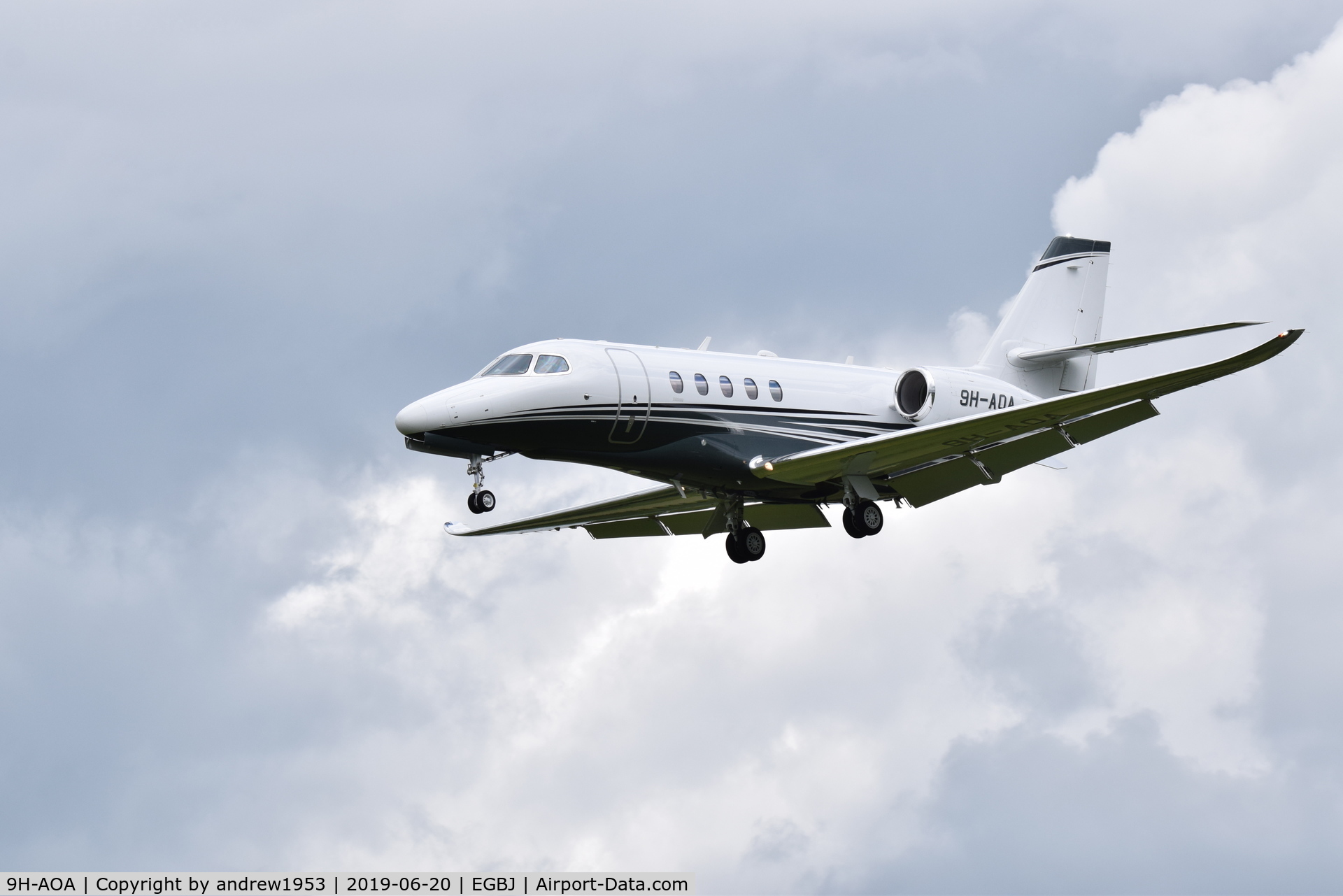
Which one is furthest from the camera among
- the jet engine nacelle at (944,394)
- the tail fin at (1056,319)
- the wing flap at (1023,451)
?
the tail fin at (1056,319)

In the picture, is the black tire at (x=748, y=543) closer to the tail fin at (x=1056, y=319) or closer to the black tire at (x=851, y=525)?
the black tire at (x=851, y=525)

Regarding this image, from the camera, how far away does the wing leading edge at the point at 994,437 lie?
2639 cm

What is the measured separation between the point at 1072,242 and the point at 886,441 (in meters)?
11.9

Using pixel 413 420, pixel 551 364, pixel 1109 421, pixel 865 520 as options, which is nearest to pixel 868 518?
pixel 865 520

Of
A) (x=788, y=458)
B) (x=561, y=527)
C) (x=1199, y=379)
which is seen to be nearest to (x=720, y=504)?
(x=788, y=458)

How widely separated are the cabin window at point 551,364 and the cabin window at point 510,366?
19 cm

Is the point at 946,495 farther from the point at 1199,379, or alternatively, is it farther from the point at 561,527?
the point at 561,527

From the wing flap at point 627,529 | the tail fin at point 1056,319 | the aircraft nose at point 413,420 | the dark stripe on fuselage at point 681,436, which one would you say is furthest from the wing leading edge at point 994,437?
the wing flap at point 627,529

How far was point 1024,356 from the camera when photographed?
34.3 meters

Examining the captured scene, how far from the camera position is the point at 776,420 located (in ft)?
94.7

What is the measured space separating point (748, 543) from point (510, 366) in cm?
698

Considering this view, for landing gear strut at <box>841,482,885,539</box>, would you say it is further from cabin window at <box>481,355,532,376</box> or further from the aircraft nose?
the aircraft nose

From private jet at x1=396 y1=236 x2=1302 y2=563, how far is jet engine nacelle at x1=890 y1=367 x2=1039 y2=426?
1.3 inches

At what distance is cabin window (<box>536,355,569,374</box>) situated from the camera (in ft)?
87.0
